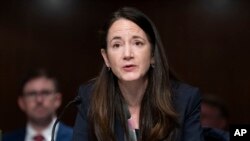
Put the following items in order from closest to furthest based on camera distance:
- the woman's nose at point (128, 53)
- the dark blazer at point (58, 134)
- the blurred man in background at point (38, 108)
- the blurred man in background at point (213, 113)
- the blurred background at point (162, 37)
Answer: the woman's nose at point (128, 53) < the dark blazer at point (58, 134) < the blurred man in background at point (38, 108) < the blurred man in background at point (213, 113) < the blurred background at point (162, 37)

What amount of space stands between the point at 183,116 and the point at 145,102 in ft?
0.43

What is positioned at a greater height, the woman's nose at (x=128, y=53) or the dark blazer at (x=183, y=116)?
the woman's nose at (x=128, y=53)

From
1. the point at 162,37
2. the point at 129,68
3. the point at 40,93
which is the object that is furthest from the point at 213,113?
the point at 129,68

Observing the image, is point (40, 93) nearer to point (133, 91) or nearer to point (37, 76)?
point (37, 76)

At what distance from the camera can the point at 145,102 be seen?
1.54 m

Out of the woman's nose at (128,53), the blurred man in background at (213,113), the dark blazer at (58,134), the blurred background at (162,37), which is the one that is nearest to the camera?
the woman's nose at (128,53)

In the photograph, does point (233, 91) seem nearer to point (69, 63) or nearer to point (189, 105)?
point (69, 63)

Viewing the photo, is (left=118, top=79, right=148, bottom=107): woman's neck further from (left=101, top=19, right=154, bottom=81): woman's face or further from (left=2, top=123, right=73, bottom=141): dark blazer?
(left=2, top=123, right=73, bottom=141): dark blazer

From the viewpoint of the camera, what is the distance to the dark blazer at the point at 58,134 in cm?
184

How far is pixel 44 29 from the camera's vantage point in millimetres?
2467

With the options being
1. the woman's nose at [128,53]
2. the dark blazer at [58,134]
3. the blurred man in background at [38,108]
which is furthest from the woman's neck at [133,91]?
the blurred man in background at [38,108]

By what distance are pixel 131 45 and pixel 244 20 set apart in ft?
3.78

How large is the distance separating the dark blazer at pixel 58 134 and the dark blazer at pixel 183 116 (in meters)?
0.30

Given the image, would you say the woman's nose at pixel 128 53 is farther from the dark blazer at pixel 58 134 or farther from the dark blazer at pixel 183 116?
the dark blazer at pixel 58 134
